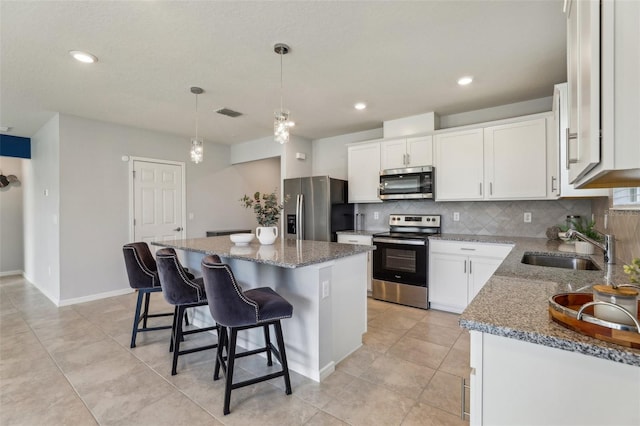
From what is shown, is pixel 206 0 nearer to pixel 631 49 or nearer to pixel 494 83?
pixel 631 49

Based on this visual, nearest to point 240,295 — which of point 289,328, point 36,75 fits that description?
point 289,328

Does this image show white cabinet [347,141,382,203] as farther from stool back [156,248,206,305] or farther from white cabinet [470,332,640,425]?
white cabinet [470,332,640,425]

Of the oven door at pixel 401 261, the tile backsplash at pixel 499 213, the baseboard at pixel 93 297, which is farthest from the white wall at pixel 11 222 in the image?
the tile backsplash at pixel 499 213

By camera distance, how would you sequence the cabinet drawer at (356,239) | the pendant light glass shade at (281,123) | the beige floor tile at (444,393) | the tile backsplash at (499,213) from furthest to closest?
the cabinet drawer at (356,239), the tile backsplash at (499,213), the pendant light glass shade at (281,123), the beige floor tile at (444,393)

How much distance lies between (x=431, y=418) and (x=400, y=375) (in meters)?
0.47

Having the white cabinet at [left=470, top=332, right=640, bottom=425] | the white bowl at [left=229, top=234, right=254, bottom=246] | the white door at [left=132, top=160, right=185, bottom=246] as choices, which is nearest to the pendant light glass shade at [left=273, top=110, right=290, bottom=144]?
the white bowl at [left=229, top=234, right=254, bottom=246]

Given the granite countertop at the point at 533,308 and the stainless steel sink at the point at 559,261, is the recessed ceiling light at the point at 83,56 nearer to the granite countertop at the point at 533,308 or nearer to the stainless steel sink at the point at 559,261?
the granite countertop at the point at 533,308

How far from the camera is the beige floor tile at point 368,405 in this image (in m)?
1.79

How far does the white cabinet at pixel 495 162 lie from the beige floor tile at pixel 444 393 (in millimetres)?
2246

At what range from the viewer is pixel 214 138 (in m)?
5.44

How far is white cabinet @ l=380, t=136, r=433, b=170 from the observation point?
398 cm

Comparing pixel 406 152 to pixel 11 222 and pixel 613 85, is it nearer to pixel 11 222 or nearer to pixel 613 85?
pixel 613 85

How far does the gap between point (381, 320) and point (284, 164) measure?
9.65ft

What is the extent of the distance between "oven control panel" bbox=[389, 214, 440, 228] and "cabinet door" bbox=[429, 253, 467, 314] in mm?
671
